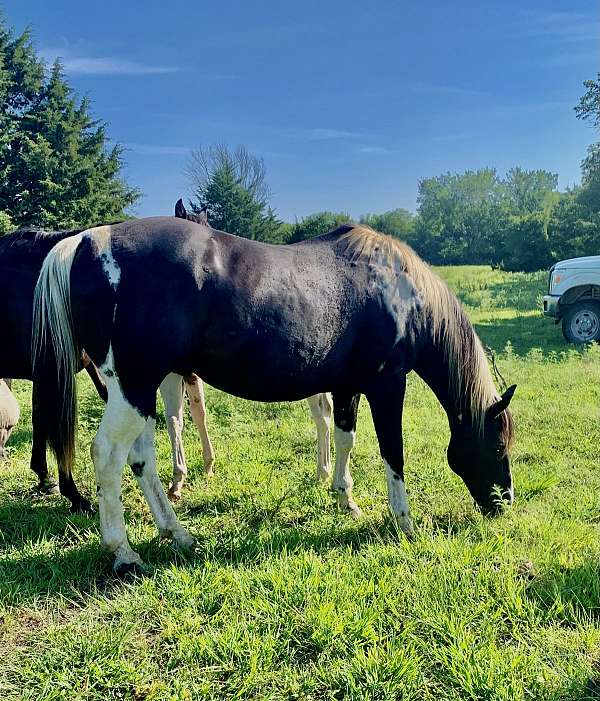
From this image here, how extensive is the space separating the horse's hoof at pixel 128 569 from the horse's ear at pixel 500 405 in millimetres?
2365

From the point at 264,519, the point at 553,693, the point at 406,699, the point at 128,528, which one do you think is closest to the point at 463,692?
the point at 406,699

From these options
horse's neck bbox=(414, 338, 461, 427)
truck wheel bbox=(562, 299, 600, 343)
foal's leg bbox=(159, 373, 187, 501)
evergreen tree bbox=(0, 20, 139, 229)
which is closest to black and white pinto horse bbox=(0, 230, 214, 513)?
foal's leg bbox=(159, 373, 187, 501)

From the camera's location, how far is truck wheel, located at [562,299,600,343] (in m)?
8.72

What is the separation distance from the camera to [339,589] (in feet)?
7.52

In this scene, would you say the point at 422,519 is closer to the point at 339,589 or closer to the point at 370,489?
the point at 370,489

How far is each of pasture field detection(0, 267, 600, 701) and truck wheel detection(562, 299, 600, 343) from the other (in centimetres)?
550

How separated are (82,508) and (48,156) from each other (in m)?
20.3

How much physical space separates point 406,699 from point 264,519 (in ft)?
5.22

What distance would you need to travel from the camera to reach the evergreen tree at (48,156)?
18.9 metres

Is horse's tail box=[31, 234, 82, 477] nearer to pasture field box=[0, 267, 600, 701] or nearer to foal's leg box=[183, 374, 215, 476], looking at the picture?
pasture field box=[0, 267, 600, 701]

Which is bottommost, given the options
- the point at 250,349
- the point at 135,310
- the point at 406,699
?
the point at 406,699

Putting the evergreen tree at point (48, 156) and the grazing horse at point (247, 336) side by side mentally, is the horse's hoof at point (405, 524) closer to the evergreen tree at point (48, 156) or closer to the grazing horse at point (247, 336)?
the grazing horse at point (247, 336)

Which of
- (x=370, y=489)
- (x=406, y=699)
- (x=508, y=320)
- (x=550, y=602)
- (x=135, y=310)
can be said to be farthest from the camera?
(x=508, y=320)

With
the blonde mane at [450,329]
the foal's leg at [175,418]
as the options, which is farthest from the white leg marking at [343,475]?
the foal's leg at [175,418]
